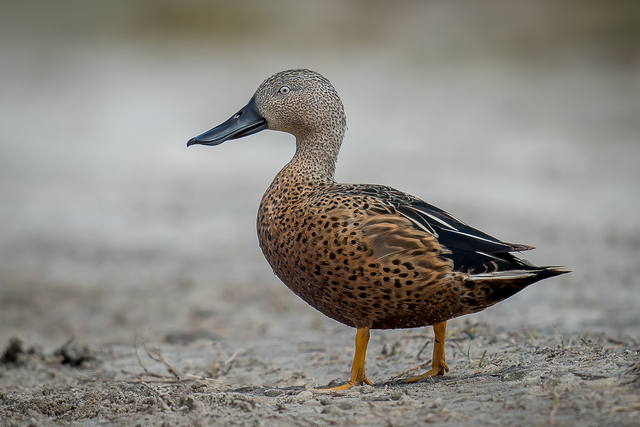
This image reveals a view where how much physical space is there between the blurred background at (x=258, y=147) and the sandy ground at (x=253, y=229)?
0.18 ft

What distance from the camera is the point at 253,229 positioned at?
9.26m

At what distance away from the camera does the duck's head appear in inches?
171

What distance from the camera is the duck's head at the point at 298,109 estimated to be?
436 cm

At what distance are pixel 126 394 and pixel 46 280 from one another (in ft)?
14.7

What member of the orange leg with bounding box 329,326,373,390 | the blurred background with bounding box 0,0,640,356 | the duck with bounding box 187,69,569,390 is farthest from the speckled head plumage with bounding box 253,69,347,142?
the blurred background with bounding box 0,0,640,356

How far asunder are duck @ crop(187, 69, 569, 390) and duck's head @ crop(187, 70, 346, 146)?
19.6 inches

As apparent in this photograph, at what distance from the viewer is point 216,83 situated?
1748 centimetres

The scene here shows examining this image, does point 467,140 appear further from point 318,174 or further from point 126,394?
point 126,394

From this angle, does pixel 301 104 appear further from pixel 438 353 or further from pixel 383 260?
pixel 438 353

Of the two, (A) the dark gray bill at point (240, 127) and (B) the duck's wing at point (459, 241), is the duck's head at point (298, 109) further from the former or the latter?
(B) the duck's wing at point (459, 241)

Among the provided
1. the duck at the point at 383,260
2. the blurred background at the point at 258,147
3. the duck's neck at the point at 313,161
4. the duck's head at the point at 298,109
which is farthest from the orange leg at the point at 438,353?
the blurred background at the point at 258,147

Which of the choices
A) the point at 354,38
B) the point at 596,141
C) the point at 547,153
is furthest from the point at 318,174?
the point at 354,38

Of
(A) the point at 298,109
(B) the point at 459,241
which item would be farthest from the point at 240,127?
(B) the point at 459,241

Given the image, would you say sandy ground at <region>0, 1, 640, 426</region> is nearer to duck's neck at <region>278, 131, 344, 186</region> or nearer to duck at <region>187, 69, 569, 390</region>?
duck at <region>187, 69, 569, 390</region>
